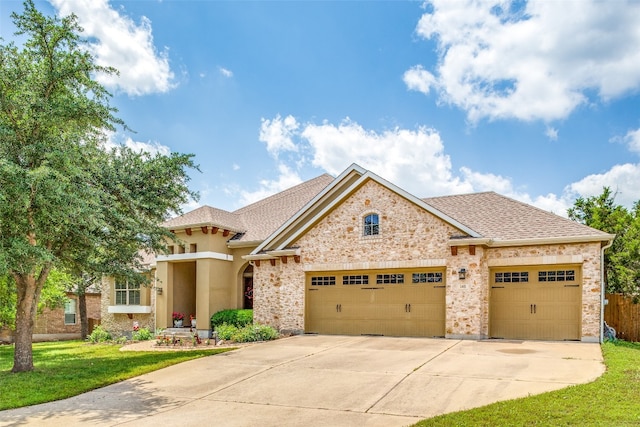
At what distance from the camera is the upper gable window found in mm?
17938

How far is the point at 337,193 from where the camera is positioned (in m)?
20.7

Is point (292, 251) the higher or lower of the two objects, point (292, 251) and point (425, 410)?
the higher

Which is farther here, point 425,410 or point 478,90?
point 478,90

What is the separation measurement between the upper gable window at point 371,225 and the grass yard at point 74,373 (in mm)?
6292

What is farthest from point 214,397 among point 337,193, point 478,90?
point 478,90

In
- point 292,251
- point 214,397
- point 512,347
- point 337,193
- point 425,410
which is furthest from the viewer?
point 337,193

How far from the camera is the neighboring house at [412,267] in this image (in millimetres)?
15789

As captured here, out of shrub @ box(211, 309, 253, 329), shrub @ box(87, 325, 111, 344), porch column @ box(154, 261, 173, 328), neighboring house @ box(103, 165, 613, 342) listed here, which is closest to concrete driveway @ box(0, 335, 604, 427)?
neighboring house @ box(103, 165, 613, 342)

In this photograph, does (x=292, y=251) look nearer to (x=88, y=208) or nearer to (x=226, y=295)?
(x=226, y=295)

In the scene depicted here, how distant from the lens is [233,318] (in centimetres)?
2077

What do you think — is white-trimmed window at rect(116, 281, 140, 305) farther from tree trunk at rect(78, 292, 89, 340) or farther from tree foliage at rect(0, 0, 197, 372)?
tree foliage at rect(0, 0, 197, 372)

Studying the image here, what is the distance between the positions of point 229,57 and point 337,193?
22.7 ft

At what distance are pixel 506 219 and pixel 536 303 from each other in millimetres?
3104

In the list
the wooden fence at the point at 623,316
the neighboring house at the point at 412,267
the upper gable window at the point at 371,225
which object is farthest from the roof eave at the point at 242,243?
the wooden fence at the point at 623,316
